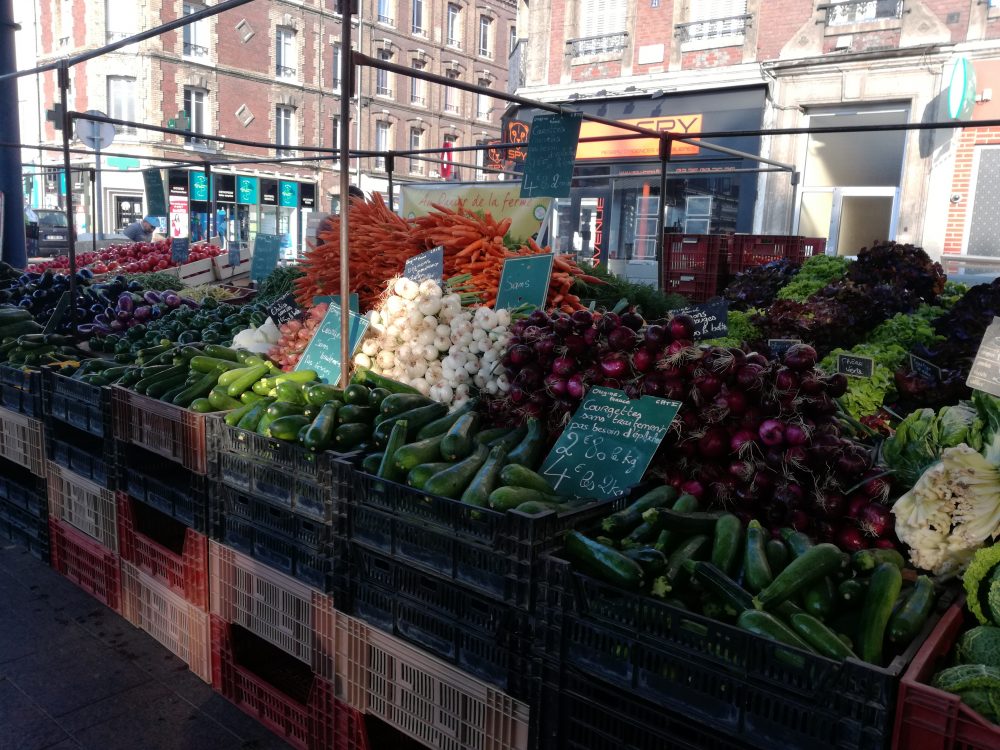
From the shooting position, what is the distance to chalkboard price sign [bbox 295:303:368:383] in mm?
3465

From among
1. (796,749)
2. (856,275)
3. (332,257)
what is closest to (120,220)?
(332,257)

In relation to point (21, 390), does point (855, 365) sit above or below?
above

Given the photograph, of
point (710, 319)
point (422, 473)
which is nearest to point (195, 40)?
point (710, 319)

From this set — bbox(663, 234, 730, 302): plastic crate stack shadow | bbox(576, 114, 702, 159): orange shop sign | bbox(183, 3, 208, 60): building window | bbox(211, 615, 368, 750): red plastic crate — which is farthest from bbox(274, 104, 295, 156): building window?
bbox(211, 615, 368, 750): red plastic crate

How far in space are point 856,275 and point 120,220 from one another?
92.9 ft

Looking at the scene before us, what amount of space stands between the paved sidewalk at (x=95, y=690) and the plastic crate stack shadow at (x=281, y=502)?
27.2 inches

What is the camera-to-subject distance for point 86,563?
3.90 metres

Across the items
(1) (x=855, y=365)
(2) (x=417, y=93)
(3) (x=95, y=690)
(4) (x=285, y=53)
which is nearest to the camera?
(3) (x=95, y=690)

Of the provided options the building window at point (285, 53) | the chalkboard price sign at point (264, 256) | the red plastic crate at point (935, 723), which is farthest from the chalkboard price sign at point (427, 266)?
the building window at point (285, 53)

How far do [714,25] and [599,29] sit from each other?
2.77 metres

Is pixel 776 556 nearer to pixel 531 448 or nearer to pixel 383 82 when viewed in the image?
pixel 531 448

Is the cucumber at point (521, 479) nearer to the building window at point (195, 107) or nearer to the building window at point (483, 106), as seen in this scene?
the building window at point (195, 107)

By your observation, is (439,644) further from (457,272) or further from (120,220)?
(120,220)

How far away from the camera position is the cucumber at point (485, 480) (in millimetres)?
2160
